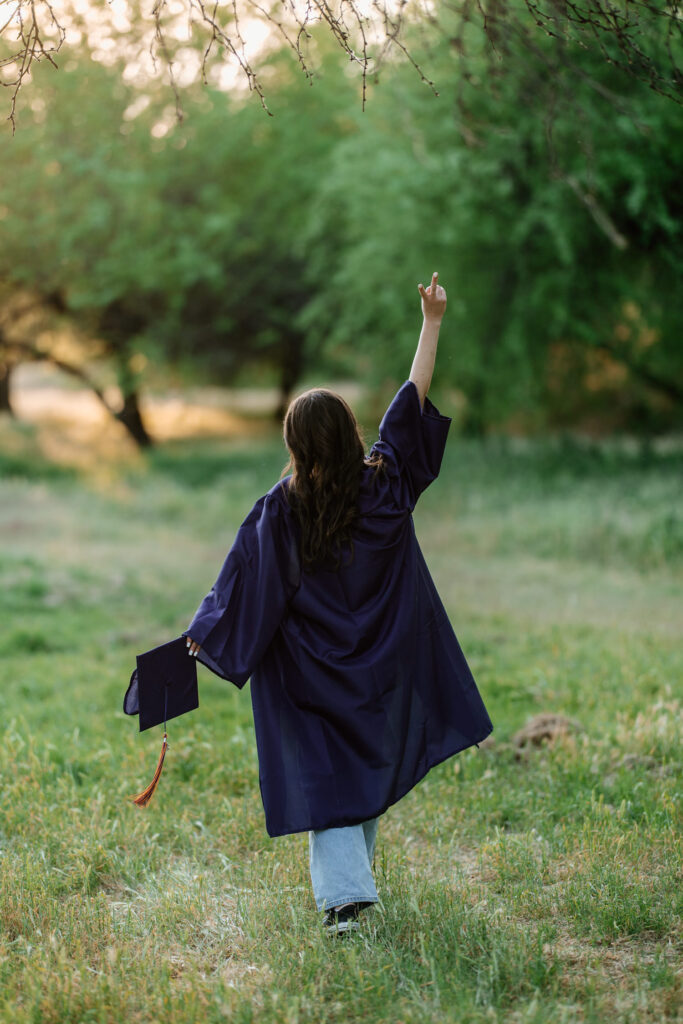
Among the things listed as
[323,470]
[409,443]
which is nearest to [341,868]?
[323,470]

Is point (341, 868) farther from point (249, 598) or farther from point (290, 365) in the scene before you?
point (290, 365)

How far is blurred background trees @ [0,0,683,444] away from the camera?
42.3ft

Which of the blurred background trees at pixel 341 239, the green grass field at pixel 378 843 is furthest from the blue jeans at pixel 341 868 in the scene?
the blurred background trees at pixel 341 239

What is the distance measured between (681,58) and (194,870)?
9.30 m

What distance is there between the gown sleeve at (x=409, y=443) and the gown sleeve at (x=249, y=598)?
42 centimetres

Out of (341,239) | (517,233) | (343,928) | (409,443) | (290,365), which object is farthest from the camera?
(290,365)

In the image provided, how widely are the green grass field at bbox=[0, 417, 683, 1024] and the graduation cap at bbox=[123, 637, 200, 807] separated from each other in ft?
1.87

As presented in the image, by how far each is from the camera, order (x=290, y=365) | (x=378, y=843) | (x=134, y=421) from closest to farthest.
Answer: (x=378, y=843) → (x=134, y=421) → (x=290, y=365)

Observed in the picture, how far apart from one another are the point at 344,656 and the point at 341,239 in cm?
1658

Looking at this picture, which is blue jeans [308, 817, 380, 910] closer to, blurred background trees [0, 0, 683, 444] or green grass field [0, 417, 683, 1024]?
green grass field [0, 417, 683, 1024]

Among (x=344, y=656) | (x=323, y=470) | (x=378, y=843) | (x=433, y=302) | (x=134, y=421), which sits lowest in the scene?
(x=378, y=843)

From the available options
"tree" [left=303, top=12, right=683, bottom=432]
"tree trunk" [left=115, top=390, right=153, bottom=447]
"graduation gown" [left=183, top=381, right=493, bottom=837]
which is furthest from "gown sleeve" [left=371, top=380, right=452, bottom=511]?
"tree trunk" [left=115, top=390, right=153, bottom=447]

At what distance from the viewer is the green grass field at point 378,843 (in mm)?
2961

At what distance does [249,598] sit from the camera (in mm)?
3432
